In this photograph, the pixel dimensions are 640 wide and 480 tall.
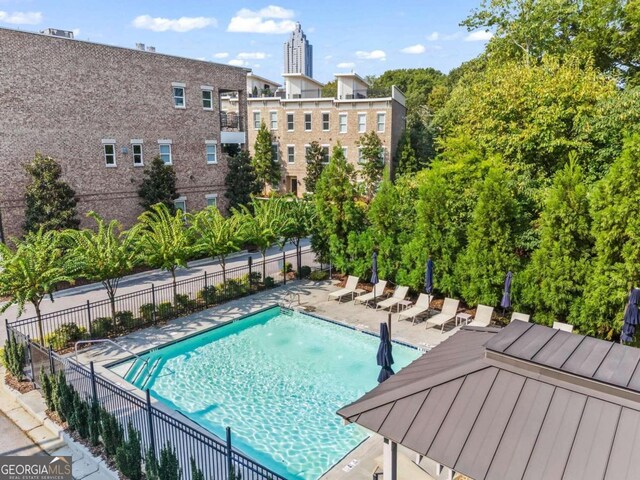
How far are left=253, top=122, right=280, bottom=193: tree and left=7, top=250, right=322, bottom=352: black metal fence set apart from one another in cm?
2340

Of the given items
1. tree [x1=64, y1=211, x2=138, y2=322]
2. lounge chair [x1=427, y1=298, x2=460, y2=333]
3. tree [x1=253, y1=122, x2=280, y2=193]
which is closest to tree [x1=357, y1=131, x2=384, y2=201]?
tree [x1=253, y1=122, x2=280, y2=193]

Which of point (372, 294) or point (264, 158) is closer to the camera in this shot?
point (372, 294)

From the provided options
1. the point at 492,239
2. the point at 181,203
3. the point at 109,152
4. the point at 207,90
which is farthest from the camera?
the point at 207,90

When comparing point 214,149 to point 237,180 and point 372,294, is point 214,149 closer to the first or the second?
point 237,180

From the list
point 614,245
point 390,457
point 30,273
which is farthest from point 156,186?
point 390,457

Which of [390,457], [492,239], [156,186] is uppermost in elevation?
[156,186]

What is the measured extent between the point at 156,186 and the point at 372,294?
1537 cm

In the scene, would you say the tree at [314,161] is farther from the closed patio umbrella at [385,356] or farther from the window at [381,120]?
the closed patio umbrella at [385,356]

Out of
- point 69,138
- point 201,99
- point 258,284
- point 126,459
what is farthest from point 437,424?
point 201,99

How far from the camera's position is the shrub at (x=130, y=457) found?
9047 mm

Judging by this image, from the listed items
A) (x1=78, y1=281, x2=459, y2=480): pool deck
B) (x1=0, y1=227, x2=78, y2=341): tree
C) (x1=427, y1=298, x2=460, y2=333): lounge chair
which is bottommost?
(x1=78, y1=281, x2=459, y2=480): pool deck

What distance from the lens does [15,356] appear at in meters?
13.1

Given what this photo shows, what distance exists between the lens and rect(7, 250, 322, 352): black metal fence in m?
15.8

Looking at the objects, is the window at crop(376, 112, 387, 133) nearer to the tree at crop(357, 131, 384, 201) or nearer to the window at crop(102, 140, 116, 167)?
the tree at crop(357, 131, 384, 201)
